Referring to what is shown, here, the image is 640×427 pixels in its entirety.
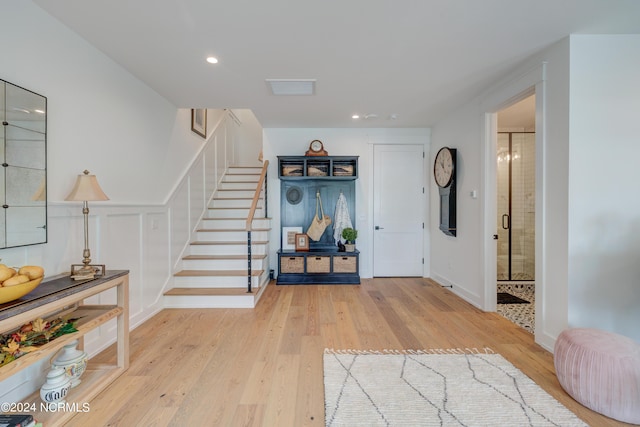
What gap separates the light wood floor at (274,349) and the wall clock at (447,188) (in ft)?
3.22

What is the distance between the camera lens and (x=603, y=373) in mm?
1558

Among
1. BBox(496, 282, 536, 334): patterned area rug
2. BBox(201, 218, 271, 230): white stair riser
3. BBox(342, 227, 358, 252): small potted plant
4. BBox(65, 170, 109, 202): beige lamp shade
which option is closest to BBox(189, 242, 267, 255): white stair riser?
BBox(201, 218, 271, 230): white stair riser

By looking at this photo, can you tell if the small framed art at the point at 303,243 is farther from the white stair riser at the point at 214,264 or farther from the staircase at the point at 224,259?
the white stair riser at the point at 214,264

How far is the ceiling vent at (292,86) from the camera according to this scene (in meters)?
2.85

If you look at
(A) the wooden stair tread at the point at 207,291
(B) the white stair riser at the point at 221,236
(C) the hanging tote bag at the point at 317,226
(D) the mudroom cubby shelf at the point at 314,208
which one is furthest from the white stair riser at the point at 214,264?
(C) the hanging tote bag at the point at 317,226

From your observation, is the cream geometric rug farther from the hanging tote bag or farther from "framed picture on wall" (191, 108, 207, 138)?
"framed picture on wall" (191, 108, 207, 138)

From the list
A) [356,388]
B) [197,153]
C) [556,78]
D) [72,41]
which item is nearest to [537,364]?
[356,388]

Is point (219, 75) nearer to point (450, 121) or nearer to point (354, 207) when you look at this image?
point (354, 207)

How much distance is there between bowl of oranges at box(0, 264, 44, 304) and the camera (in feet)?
4.29

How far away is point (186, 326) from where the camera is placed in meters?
2.80

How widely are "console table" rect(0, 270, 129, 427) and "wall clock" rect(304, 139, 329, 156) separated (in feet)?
10.0

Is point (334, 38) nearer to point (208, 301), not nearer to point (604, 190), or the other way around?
point (604, 190)

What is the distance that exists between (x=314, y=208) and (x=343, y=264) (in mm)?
1055

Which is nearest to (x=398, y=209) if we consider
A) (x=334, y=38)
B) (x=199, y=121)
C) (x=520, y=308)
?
(x=520, y=308)
